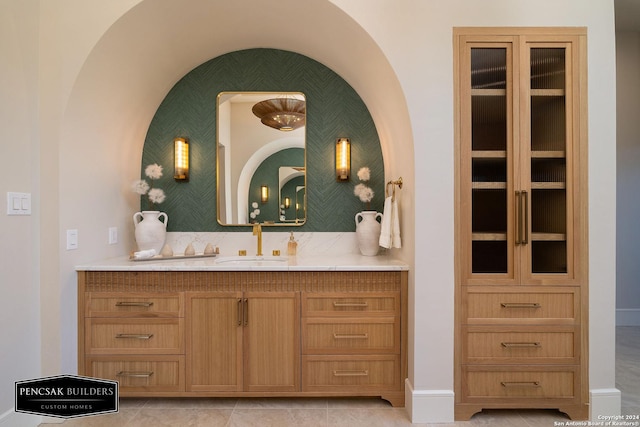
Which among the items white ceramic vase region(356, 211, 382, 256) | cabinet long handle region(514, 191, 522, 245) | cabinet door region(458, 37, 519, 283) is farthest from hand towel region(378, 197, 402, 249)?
cabinet long handle region(514, 191, 522, 245)

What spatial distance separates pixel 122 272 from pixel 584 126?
289 centimetres

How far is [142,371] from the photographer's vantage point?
88.2 inches

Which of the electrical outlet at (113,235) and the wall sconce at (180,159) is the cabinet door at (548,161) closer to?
the wall sconce at (180,159)

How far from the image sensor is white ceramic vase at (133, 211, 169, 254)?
8.82 ft

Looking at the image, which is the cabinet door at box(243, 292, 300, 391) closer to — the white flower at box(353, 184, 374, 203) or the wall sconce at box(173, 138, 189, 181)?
the white flower at box(353, 184, 374, 203)

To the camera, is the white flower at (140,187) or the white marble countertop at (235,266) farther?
the white flower at (140,187)

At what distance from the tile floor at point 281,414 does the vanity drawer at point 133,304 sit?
0.59 m

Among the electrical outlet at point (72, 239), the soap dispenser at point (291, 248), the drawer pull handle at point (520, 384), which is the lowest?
the drawer pull handle at point (520, 384)

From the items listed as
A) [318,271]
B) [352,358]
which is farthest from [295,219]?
[352,358]

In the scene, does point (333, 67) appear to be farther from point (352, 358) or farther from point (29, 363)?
point (29, 363)

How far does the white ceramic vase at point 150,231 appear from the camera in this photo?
2688 mm

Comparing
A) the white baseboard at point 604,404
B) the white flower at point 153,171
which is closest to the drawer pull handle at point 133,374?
the white flower at point 153,171

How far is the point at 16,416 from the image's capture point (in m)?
1.97

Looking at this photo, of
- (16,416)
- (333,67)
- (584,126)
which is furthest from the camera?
(333,67)
